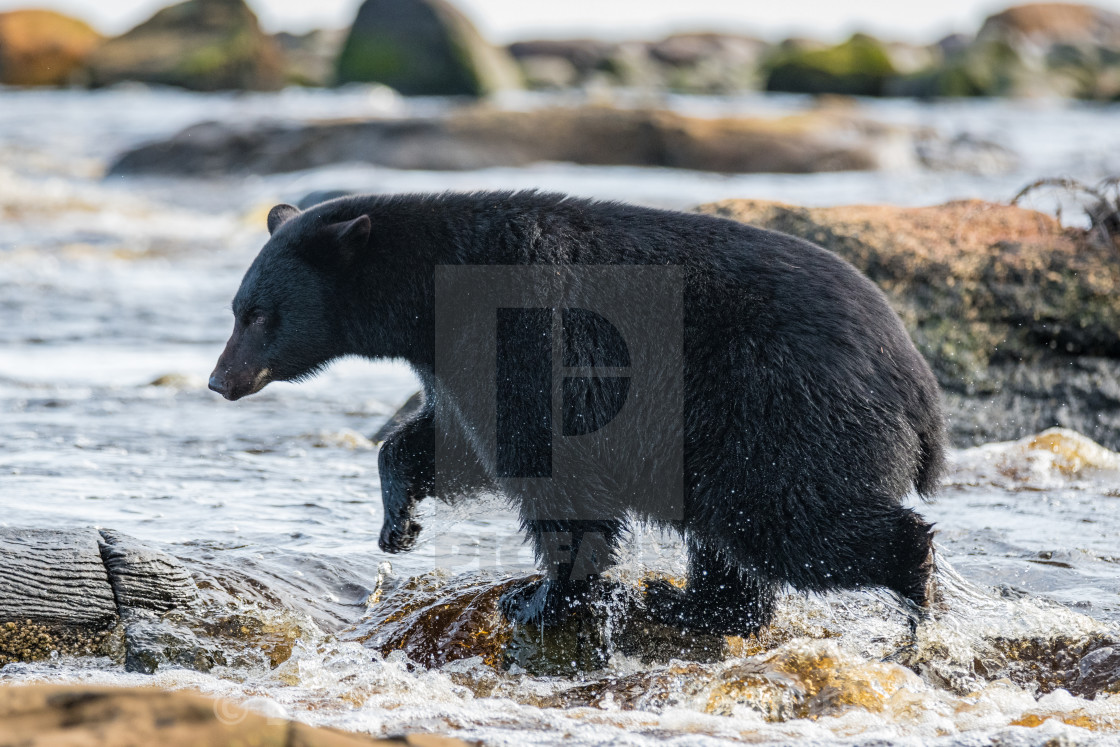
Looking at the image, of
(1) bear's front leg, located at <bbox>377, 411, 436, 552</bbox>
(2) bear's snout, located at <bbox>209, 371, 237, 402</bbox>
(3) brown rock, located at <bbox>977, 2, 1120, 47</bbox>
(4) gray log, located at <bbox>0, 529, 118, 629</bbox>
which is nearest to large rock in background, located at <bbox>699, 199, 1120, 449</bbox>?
(1) bear's front leg, located at <bbox>377, 411, 436, 552</bbox>

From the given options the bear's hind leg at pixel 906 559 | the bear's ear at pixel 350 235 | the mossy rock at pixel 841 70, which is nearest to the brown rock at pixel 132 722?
the bear's hind leg at pixel 906 559

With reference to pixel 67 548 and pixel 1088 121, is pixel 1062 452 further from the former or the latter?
pixel 1088 121

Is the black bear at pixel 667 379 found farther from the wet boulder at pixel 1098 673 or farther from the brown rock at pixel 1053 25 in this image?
the brown rock at pixel 1053 25

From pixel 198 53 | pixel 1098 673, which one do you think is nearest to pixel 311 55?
pixel 198 53

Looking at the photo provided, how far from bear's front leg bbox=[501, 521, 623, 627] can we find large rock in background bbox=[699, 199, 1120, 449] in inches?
117

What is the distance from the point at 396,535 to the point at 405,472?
0.23 meters

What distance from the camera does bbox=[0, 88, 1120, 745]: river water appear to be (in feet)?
10.4

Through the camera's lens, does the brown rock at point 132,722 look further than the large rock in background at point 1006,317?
No

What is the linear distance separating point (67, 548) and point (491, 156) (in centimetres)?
1467

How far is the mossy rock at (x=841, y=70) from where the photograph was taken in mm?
38500

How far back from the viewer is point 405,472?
4137mm

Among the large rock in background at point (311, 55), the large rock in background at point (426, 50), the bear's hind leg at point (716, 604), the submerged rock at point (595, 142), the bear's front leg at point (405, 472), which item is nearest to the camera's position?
the bear's hind leg at point (716, 604)

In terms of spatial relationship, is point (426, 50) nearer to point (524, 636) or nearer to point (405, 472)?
point (405, 472)

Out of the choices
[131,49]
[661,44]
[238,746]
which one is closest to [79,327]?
[238,746]
